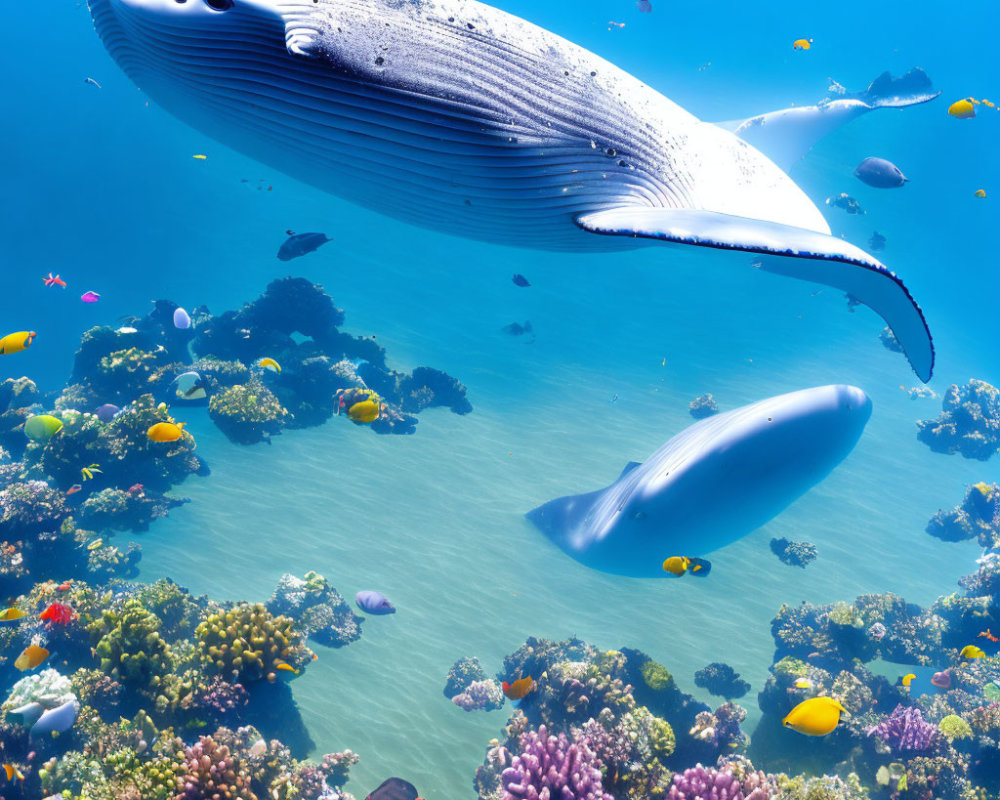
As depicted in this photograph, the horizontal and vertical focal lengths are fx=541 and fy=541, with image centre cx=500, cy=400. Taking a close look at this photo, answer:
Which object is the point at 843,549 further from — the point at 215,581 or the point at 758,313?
the point at 758,313

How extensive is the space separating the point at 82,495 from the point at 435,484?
6983 millimetres

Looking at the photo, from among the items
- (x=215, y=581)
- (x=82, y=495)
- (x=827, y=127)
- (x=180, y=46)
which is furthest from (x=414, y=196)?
(x=82, y=495)

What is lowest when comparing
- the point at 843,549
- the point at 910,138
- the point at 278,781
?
the point at 278,781

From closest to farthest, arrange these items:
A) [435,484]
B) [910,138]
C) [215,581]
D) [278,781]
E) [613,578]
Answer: [278,781] → [215,581] → [613,578] → [435,484] → [910,138]

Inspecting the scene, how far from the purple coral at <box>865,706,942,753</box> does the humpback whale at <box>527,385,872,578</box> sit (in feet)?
9.46

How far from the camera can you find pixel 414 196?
288cm

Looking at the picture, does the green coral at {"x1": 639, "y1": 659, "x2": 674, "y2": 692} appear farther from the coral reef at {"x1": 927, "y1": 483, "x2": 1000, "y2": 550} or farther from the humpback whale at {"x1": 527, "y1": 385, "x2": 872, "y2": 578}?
the coral reef at {"x1": 927, "y1": 483, "x2": 1000, "y2": 550}

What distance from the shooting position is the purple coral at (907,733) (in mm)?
6332

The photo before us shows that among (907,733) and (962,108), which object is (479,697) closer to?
(907,733)

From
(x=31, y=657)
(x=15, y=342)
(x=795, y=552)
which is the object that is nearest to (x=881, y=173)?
(x=795, y=552)

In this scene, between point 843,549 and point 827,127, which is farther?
point 843,549

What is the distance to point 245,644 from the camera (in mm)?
5449

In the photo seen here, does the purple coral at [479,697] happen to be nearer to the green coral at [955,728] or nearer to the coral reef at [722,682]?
the coral reef at [722,682]

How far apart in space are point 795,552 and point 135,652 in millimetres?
11489
